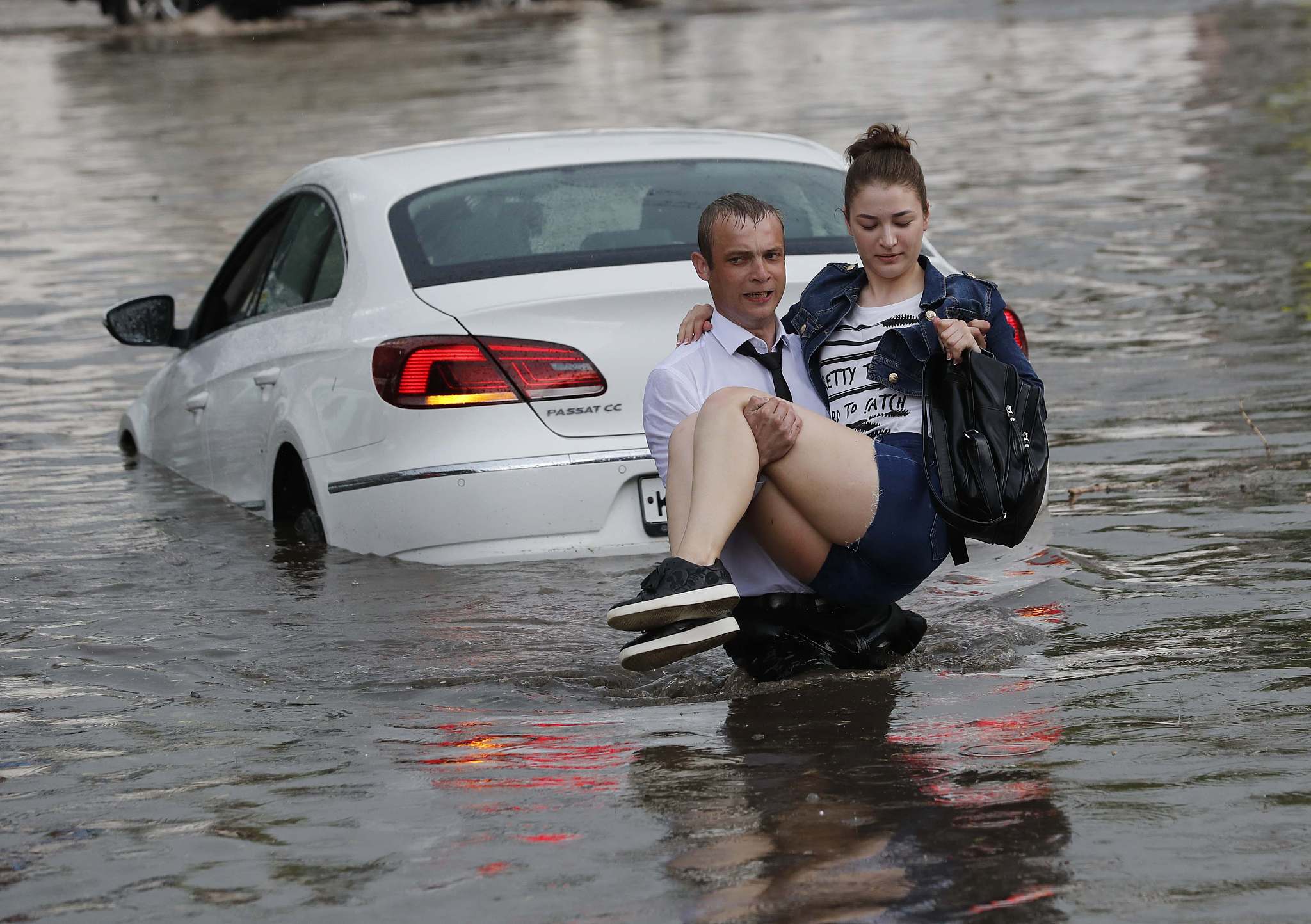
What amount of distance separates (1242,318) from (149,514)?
5680 mm

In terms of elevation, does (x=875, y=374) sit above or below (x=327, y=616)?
above

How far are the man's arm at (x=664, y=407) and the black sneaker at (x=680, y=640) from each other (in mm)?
538

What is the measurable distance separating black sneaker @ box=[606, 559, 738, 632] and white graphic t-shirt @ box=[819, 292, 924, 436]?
0.64 metres

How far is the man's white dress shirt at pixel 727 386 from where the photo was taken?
4.94 m

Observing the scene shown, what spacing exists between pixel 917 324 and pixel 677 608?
36.7 inches

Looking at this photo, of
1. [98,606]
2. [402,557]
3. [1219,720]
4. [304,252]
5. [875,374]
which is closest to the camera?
[1219,720]

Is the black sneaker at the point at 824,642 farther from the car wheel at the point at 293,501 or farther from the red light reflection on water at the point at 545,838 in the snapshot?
the car wheel at the point at 293,501

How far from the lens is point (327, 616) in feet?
20.1

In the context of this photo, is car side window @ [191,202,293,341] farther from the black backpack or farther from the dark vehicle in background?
the dark vehicle in background

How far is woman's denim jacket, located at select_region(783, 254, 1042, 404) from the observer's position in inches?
188

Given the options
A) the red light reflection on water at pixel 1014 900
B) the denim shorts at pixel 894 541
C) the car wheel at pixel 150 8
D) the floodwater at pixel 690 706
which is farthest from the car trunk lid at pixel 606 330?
the car wheel at pixel 150 8

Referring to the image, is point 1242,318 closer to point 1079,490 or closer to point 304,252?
point 1079,490

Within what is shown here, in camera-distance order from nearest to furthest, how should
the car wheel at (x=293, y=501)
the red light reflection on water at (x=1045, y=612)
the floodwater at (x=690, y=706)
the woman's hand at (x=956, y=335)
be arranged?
the floodwater at (x=690, y=706) → the woman's hand at (x=956, y=335) → the red light reflection on water at (x=1045, y=612) → the car wheel at (x=293, y=501)

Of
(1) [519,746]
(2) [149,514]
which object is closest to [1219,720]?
(1) [519,746]
